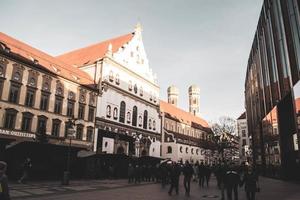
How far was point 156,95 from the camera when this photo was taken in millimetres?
59500

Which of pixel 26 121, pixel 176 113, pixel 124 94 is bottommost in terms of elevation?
pixel 26 121

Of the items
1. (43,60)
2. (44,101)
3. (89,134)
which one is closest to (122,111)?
(89,134)

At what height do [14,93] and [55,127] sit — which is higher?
[14,93]

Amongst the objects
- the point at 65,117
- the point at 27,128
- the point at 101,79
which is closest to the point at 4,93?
the point at 27,128

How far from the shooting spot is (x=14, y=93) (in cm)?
3002

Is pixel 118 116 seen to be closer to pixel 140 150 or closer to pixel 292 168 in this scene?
pixel 140 150

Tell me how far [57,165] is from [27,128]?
6439mm

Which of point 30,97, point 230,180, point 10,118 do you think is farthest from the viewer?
point 30,97

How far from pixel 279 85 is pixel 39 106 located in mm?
26127

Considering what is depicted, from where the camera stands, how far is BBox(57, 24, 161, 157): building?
4281 centimetres

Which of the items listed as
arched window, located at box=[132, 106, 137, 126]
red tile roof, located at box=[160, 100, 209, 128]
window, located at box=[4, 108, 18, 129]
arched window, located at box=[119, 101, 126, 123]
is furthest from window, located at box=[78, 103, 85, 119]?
red tile roof, located at box=[160, 100, 209, 128]

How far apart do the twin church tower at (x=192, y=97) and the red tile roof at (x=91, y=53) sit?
6064cm

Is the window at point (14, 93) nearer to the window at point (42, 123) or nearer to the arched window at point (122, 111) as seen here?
the window at point (42, 123)

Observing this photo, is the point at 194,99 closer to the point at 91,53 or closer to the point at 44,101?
the point at 91,53
